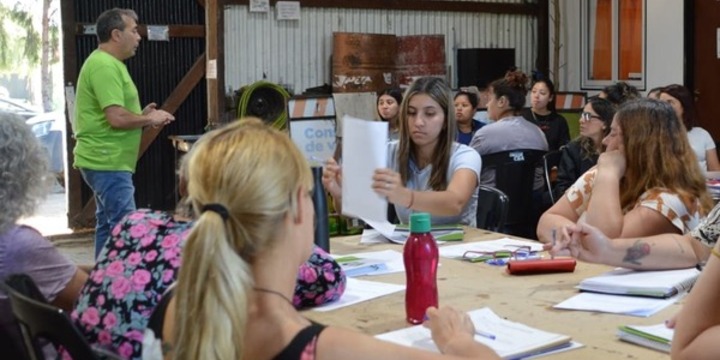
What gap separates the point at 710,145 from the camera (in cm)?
645

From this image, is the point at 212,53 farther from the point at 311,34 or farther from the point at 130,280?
the point at 130,280

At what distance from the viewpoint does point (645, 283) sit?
2748 millimetres

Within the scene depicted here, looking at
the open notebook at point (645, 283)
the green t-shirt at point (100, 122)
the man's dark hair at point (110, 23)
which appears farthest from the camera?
the man's dark hair at point (110, 23)

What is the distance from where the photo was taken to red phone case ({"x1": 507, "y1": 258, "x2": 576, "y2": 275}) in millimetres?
3062

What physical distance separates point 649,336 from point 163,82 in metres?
7.43

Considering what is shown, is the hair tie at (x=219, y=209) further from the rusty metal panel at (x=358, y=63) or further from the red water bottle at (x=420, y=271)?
the rusty metal panel at (x=358, y=63)

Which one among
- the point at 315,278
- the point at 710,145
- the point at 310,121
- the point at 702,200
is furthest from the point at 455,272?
the point at 310,121

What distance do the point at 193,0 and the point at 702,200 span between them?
6595mm

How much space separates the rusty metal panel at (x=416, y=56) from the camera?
9906 mm

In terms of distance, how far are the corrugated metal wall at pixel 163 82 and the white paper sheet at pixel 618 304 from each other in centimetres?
683

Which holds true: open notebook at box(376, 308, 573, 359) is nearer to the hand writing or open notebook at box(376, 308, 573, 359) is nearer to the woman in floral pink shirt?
the hand writing

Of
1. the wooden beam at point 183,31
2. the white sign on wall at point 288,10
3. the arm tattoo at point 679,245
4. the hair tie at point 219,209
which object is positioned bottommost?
the arm tattoo at point 679,245

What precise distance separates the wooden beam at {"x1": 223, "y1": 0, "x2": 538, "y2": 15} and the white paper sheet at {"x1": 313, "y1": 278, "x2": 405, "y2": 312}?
6.62 meters

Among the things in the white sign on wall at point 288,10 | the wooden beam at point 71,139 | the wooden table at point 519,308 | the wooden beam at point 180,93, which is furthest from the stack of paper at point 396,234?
the white sign on wall at point 288,10
